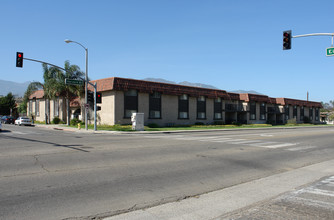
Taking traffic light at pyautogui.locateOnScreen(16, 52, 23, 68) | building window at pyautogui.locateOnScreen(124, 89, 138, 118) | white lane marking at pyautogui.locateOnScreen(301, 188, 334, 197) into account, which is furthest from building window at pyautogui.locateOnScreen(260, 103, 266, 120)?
white lane marking at pyautogui.locateOnScreen(301, 188, 334, 197)

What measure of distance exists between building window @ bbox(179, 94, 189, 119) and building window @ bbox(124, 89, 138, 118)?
8718 millimetres

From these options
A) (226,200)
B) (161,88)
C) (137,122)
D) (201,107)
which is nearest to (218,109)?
(201,107)

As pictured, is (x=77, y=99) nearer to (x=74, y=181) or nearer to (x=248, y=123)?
(x=248, y=123)

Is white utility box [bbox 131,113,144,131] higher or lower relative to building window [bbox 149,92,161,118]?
lower

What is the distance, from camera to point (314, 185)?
7797 mm

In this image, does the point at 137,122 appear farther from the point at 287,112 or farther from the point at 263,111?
the point at 287,112

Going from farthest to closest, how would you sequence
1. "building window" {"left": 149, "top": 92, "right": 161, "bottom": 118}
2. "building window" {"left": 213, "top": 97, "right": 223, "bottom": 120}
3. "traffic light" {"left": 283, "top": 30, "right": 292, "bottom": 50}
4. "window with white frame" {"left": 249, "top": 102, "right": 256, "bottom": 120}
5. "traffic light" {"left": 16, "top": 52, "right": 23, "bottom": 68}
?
"window with white frame" {"left": 249, "top": 102, "right": 256, "bottom": 120}, "building window" {"left": 213, "top": 97, "right": 223, "bottom": 120}, "building window" {"left": 149, "top": 92, "right": 161, "bottom": 118}, "traffic light" {"left": 16, "top": 52, "right": 23, "bottom": 68}, "traffic light" {"left": 283, "top": 30, "right": 292, "bottom": 50}

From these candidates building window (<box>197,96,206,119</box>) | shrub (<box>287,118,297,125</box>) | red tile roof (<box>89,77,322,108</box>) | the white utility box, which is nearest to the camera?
the white utility box

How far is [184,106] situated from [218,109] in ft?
29.6

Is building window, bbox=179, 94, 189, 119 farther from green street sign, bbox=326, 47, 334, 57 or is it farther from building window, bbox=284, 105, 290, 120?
building window, bbox=284, 105, 290, 120

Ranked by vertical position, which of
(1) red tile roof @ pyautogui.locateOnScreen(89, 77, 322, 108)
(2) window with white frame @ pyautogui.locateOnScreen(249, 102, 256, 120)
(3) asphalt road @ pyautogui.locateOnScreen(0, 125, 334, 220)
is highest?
(1) red tile roof @ pyautogui.locateOnScreen(89, 77, 322, 108)

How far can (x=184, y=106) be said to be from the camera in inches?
1809

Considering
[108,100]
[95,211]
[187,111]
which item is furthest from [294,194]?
[187,111]

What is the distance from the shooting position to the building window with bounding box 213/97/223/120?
51.3 meters
